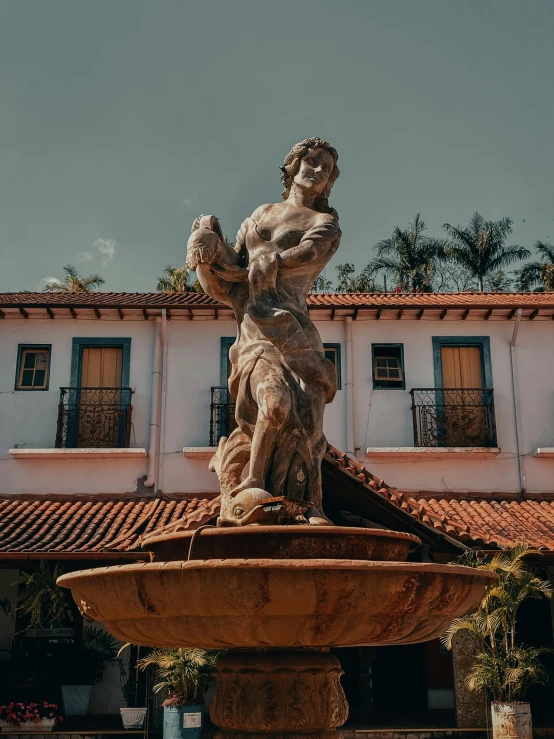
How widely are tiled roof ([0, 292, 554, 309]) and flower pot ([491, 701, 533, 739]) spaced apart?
8.04 m

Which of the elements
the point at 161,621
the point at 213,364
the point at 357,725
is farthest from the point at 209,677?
the point at 161,621

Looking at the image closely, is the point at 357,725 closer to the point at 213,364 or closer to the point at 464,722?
the point at 464,722

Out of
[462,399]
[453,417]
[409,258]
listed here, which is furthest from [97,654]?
[409,258]

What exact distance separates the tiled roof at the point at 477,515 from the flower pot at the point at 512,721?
2.32 m

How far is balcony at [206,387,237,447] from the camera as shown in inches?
707

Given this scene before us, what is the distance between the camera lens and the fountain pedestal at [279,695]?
4.92 m

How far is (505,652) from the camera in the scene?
1357 cm

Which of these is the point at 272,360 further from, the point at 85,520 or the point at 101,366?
the point at 101,366

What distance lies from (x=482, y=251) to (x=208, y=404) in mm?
19641

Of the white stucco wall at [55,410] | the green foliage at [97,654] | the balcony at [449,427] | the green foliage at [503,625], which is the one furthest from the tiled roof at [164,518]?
the green foliage at [97,654]

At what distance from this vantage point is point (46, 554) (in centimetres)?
1417

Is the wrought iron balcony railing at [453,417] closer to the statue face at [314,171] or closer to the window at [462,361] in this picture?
the window at [462,361]

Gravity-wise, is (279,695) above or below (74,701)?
above

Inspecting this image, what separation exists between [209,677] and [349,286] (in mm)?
21931
